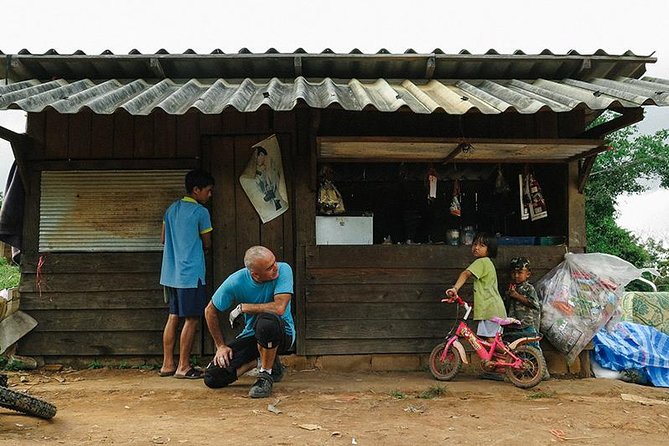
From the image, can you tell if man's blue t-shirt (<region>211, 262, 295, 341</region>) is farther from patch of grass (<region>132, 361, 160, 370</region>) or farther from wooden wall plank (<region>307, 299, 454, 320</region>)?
patch of grass (<region>132, 361, 160, 370</region>)

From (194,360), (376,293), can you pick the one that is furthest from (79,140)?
(376,293)

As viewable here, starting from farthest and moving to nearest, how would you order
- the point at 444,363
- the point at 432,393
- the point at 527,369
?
the point at 444,363 → the point at 527,369 → the point at 432,393

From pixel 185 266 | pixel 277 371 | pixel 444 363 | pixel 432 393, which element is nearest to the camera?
pixel 432 393

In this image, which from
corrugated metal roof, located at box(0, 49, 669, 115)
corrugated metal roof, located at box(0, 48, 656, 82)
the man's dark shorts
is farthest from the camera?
corrugated metal roof, located at box(0, 48, 656, 82)

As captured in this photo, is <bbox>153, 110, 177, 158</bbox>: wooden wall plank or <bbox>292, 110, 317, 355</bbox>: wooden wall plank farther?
<bbox>153, 110, 177, 158</bbox>: wooden wall plank

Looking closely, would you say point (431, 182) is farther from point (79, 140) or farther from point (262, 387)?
point (79, 140)

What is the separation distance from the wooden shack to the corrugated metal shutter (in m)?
0.02

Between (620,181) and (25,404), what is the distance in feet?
54.3

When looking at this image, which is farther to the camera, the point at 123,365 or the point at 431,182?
the point at 431,182

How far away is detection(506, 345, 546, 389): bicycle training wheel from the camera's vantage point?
5.38 metres

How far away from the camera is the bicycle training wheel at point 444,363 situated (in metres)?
5.60

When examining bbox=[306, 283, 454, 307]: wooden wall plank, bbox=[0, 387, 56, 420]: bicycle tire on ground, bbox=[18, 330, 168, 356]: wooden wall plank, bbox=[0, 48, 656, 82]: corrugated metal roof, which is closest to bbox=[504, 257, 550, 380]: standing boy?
bbox=[306, 283, 454, 307]: wooden wall plank

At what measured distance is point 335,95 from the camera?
5.09 meters

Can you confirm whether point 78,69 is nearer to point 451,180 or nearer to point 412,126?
point 412,126
